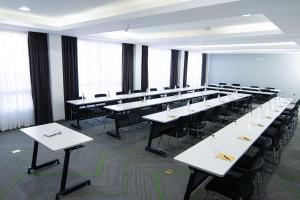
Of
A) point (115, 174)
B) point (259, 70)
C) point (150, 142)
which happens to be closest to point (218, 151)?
point (115, 174)

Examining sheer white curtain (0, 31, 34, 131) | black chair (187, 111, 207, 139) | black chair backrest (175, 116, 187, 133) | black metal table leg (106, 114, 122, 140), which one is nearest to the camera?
black chair backrest (175, 116, 187, 133)

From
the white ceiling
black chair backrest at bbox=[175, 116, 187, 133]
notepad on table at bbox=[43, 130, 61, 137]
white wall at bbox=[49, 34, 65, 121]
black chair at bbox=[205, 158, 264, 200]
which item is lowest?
black chair at bbox=[205, 158, 264, 200]

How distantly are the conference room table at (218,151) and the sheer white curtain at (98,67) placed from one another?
5511 mm

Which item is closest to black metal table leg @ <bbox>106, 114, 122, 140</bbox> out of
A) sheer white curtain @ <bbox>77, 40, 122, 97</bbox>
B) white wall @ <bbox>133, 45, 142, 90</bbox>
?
sheer white curtain @ <bbox>77, 40, 122, 97</bbox>

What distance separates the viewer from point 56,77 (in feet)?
22.1

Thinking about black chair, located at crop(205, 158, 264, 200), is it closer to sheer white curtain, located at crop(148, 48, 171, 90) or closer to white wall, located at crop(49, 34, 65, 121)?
white wall, located at crop(49, 34, 65, 121)

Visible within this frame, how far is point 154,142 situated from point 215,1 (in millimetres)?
3488

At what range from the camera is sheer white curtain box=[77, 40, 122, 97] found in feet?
24.9

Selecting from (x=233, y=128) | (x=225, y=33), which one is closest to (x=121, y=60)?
(x=225, y=33)

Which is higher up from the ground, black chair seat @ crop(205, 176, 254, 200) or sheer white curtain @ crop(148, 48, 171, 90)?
sheer white curtain @ crop(148, 48, 171, 90)

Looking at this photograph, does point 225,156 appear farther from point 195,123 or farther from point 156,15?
point 156,15

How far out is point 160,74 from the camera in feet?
36.6

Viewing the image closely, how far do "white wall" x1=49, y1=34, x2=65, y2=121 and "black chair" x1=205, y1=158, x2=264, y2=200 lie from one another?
5798 millimetres

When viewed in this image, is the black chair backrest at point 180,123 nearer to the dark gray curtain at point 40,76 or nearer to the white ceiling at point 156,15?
the white ceiling at point 156,15
